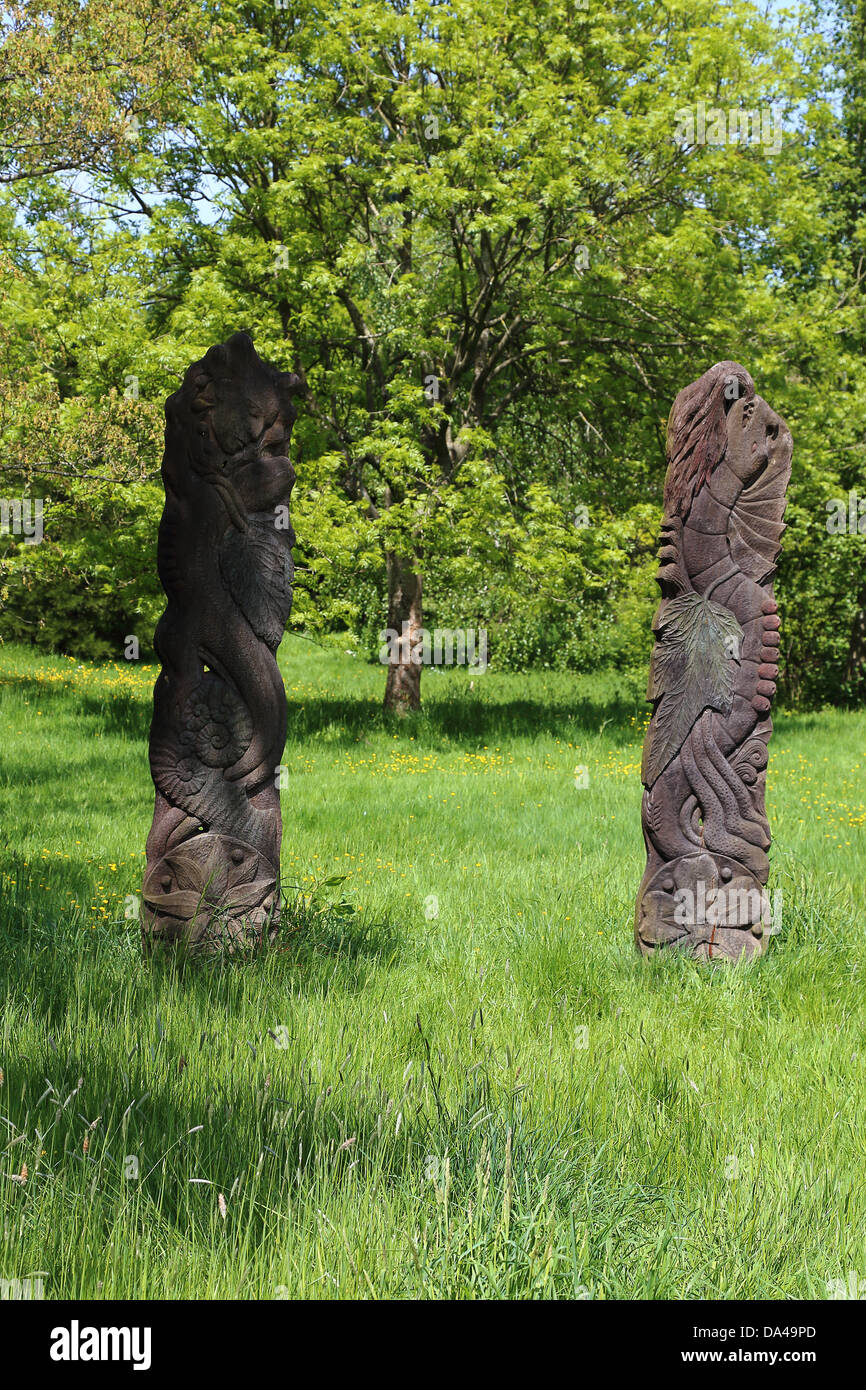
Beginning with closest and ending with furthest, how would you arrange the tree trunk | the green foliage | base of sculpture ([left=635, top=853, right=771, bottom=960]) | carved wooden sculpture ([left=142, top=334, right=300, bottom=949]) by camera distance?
carved wooden sculpture ([left=142, top=334, right=300, bottom=949])
base of sculpture ([left=635, top=853, right=771, bottom=960])
the green foliage
the tree trunk

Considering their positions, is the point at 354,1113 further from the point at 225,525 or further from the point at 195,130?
the point at 195,130

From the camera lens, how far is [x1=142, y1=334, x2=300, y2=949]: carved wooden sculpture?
5.38 metres

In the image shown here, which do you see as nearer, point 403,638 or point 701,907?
point 701,907

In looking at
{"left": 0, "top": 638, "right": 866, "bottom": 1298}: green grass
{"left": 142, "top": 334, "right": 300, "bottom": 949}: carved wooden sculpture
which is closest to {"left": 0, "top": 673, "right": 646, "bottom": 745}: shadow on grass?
{"left": 0, "top": 638, "right": 866, "bottom": 1298}: green grass

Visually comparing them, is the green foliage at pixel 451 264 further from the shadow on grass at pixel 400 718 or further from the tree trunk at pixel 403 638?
the shadow on grass at pixel 400 718

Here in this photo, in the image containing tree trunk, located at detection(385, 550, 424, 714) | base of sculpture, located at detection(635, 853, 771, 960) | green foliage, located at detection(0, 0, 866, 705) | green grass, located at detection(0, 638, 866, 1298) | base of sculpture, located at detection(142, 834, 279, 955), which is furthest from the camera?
tree trunk, located at detection(385, 550, 424, 714)

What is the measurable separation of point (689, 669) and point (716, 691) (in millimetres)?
182

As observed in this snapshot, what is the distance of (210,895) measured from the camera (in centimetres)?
532

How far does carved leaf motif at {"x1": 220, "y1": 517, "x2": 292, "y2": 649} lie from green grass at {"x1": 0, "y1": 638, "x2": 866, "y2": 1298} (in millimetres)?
1617

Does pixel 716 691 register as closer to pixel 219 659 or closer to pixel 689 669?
pixel 689 669

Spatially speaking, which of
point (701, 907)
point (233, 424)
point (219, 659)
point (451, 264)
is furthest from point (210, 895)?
Answer: point (451, 264)

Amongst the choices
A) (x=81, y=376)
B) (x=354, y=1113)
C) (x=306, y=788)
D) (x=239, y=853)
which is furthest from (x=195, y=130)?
(x=354, y=1113)

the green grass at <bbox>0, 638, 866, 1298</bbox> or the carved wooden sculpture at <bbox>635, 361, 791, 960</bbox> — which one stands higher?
the carved wooden sculpture at <bbox>635, 361, 791, 960</bbox>

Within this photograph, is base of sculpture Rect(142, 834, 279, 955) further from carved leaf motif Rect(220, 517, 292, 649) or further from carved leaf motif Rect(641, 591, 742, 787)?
carved leaf motif Rect(641, 591, 742, 787)
